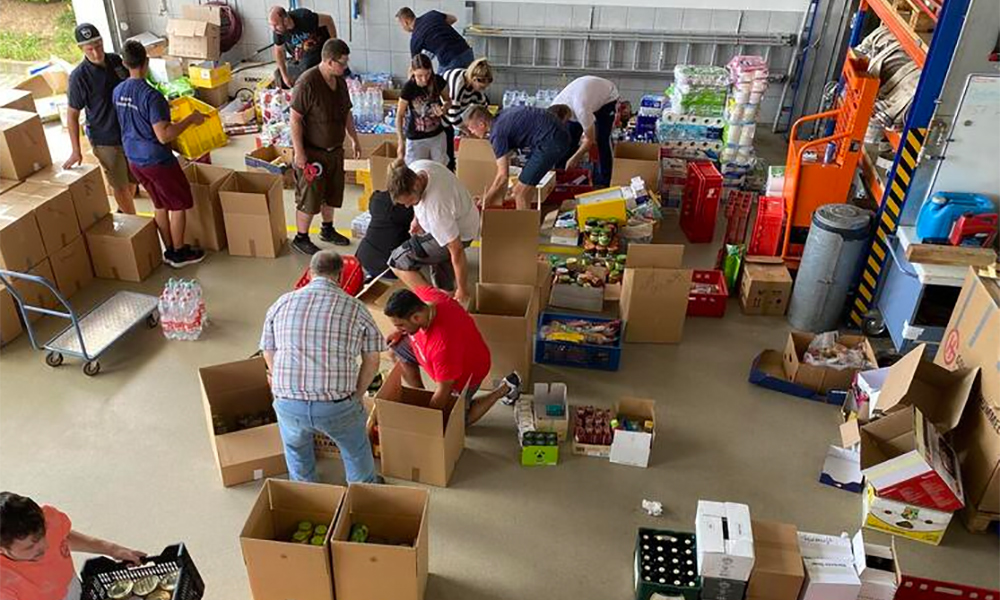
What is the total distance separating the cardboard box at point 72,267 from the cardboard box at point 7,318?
46 centimetres

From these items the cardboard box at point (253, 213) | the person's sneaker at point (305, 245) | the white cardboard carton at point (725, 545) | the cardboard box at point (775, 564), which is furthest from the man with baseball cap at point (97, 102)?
the cardboard box at point (775, 564)

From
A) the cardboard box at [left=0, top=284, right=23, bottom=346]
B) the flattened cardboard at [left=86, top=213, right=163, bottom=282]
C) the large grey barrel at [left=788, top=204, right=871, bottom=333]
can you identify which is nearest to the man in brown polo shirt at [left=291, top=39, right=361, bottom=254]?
the flattened cardboard at [left=86, top=213, right=163, bottom=282]

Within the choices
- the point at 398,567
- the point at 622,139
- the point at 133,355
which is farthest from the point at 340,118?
the point at 398,567

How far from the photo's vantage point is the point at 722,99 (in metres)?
7.86

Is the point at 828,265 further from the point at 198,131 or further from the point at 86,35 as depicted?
the point at 198,131

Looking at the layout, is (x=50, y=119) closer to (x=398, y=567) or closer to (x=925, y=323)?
(x=398, y=567)

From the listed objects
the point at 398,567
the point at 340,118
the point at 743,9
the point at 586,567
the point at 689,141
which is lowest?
the point at 586,567

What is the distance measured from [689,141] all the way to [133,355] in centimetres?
548

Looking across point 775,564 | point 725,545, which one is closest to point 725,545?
point 725,545

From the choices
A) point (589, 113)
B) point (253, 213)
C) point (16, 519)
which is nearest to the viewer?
point (16, 519)

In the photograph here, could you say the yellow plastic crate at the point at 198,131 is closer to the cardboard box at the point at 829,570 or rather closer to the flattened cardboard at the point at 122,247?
the flattened cardboard at the point at 122,247

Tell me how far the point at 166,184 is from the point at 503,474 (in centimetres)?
358

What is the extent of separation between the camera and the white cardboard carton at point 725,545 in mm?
3617

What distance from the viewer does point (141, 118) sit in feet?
19.2
